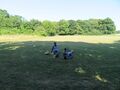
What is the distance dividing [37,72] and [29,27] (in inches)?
3814

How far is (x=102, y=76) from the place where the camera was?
16672 mm

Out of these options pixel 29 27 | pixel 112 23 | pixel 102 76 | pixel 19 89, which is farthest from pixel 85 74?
pixel 112 23

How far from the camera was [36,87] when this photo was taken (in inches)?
526

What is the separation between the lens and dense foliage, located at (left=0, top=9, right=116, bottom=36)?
105 metres

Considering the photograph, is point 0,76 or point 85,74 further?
point 85,74

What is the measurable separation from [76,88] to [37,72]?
4.62 meters

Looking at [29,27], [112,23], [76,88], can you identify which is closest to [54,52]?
[76,88]

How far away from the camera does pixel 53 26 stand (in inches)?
4685

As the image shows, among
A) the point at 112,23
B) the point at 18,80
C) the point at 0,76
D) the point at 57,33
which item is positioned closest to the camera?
the point at 18,80

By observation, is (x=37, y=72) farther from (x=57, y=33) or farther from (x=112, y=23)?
(x=112, y=23)

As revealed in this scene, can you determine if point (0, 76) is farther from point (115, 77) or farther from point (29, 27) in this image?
point (29, 27)

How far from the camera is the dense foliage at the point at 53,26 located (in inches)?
4153

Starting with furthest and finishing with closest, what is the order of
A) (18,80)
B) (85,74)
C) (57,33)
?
(57,33) → (85,74) → (18,80)

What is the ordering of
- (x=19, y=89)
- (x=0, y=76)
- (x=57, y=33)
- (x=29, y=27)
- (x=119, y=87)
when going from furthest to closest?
1. (x=57, y=33)
2. (x=29, y=27)
3. (x=0, y=76)
4. (x=119, y=87)
5. (x=19, y=89)
